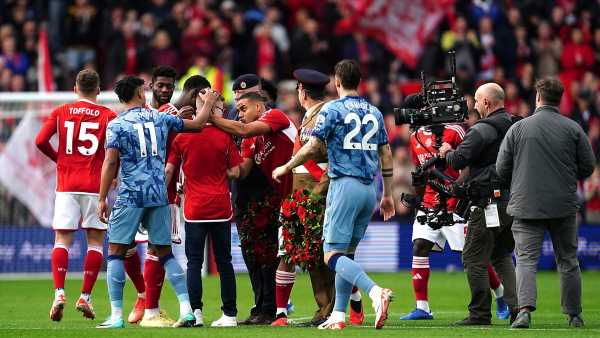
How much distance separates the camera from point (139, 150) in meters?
12.8

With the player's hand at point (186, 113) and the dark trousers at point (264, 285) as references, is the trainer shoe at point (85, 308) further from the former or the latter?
the player's hand at point (186, 113)

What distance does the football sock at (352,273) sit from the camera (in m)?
12.1

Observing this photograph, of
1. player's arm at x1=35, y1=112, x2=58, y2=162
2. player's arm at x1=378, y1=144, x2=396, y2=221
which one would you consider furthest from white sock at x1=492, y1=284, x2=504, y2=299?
player's arm at x1=35, y1=112, x2=58, y2=162

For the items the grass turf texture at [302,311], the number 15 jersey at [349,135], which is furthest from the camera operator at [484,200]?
the number 15 jersey at [349,135]

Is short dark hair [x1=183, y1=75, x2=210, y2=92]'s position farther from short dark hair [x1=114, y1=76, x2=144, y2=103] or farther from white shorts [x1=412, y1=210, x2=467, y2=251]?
white shorts [x1=412, y1=210, x2=467, y2=251]

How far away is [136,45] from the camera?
2641cm

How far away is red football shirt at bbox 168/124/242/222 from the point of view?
1337 cm

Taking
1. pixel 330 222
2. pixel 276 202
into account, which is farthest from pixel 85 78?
pixel 330 222

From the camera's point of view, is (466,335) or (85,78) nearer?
(466,335)

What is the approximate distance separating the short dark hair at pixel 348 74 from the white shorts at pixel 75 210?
11.2 feet

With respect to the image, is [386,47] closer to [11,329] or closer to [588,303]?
[588,303]

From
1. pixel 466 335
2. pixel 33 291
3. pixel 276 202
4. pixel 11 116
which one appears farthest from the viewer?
pixel 11 116

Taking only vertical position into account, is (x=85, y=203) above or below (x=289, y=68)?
below

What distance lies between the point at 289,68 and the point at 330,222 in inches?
580
